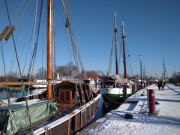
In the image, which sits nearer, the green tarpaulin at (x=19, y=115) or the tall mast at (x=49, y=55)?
the green tarpaulin at (x=19, y=115)

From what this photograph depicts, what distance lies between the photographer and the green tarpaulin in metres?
3.77

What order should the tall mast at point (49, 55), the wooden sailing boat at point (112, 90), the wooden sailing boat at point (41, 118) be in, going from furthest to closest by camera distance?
the wooden sailing boat at point (112, 90), the tall mast at point (49, 55), the wooden sailing boat at point (41, 118)

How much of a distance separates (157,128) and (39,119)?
13.8ft

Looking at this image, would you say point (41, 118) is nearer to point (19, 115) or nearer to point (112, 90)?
point (19, 115)

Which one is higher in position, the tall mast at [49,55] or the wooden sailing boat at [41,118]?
the tall mast at [49,55]

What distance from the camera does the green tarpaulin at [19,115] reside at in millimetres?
3773

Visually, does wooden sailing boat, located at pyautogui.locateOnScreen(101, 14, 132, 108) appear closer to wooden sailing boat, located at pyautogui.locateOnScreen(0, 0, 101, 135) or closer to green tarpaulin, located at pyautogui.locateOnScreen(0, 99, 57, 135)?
wooden sailing boat, located at pyautogui.locateOnScreen(0, 0, 101, 135)

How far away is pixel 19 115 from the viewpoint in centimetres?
432

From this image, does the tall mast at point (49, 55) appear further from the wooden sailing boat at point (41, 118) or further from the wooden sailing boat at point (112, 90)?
the wooden sailing boat at point (112, 90)

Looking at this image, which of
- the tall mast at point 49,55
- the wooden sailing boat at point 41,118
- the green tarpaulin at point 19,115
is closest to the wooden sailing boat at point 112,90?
the wooden sailing boat at point 41,118

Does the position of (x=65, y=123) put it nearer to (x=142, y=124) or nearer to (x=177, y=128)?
(x=142, y=124)

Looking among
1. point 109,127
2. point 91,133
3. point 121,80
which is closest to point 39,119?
point 91,133

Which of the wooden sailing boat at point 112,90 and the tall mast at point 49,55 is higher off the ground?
the tall mast at point 49,55

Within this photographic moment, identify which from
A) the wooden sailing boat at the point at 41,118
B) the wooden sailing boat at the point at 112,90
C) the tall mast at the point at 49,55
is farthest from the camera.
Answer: the wooden sailing boat at the point at 112,90
